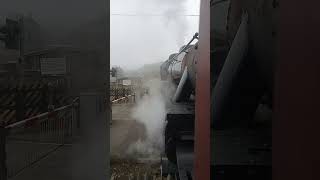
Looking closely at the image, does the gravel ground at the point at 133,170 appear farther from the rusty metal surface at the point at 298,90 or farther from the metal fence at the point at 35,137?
the rusty metal surface at the point at 298,90

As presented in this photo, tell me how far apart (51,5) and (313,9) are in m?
1.27

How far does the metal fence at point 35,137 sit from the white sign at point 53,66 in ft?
0.58

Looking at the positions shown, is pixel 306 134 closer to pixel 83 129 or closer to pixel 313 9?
pixel 313 9

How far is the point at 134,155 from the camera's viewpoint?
7953 millimetres

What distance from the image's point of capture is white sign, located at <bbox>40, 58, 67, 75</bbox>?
1.87 meters

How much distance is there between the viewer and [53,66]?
1909mm

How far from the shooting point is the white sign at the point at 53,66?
1.87 metres

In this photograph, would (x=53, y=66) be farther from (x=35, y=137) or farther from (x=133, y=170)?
(x=133, y=170)

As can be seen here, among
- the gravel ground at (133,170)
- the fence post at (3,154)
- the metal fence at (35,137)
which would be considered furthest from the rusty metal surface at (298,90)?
the gravel ground at (133,170)

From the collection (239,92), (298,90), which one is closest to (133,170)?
(239,92)

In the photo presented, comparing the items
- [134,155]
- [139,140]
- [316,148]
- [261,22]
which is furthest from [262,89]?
[139,140]

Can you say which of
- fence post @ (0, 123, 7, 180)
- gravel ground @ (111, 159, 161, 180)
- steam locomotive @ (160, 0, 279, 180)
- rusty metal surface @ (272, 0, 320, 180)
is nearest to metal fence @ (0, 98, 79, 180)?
fence post @ (0, 123, 7, 180)

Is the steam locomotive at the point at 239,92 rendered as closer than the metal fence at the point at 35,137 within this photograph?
Yes

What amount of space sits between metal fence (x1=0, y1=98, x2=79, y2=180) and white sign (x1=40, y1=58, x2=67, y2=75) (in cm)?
18
